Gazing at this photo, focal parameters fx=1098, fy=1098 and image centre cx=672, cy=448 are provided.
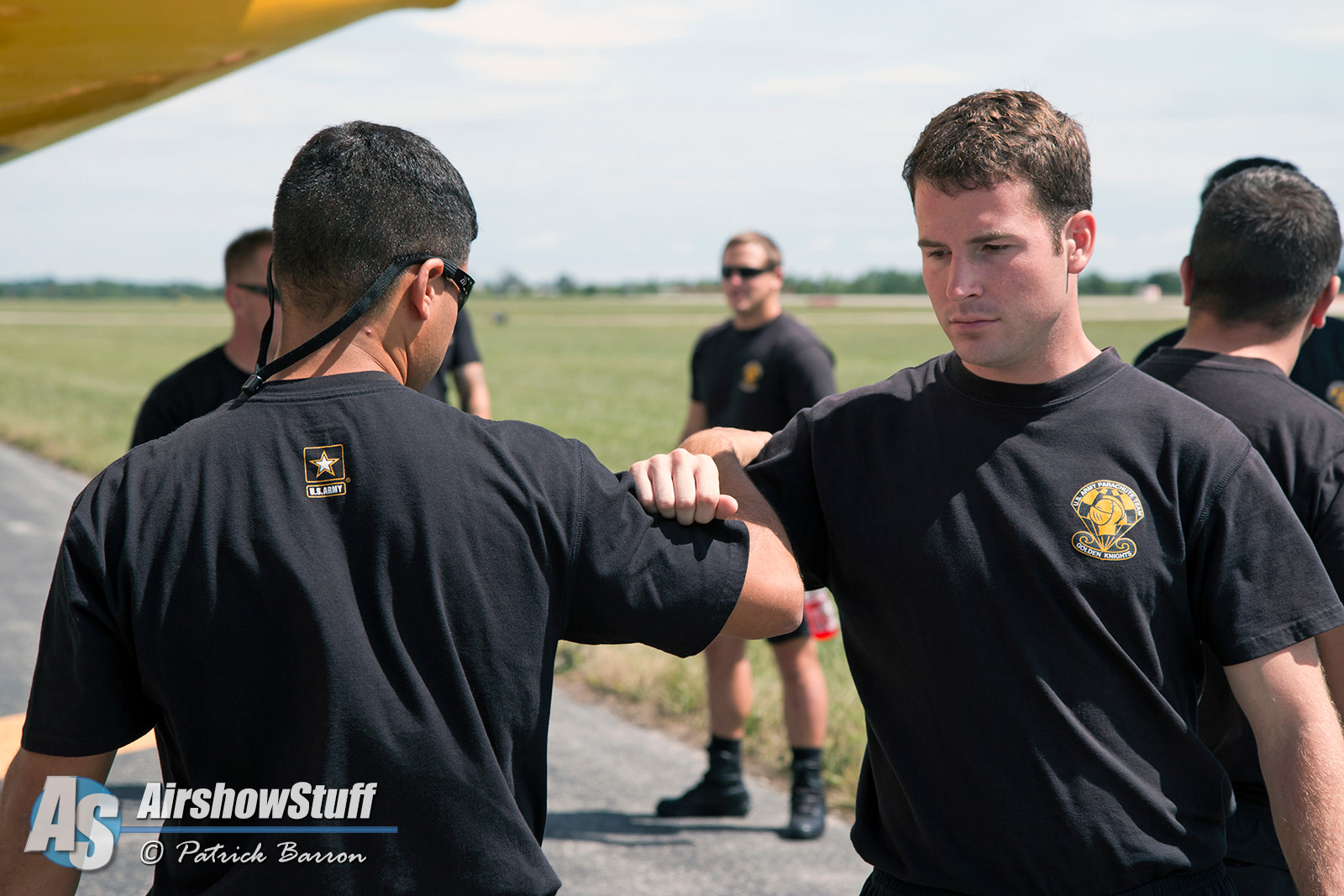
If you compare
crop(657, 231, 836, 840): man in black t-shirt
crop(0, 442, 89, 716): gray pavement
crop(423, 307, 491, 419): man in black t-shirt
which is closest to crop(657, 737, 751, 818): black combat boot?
crop(657, 231, 836, 840): man in black t-shirt

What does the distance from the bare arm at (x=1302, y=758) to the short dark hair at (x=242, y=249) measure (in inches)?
159

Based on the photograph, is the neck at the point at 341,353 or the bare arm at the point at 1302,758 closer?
the neck at the point at 341,353

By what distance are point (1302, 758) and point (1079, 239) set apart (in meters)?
1.05

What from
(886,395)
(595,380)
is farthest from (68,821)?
(595,380)

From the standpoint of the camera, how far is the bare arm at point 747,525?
2.02 meters

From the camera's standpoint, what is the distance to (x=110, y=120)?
4445 millimetres

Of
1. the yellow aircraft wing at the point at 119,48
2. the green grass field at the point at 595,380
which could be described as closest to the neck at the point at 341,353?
the yellow aircraft wing at the point at 119,48

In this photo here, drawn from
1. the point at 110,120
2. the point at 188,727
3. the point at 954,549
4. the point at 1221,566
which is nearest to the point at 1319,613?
the point at 1221,566

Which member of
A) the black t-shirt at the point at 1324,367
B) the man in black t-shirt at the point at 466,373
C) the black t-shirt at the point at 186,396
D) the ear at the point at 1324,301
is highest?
the ear at the point at 1324,301

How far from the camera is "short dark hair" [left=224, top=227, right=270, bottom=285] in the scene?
182 inches

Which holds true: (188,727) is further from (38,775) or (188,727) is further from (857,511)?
(857,511)

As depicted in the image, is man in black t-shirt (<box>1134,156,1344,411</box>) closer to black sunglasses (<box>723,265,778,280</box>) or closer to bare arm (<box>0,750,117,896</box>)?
black sunglasses (<box>723,265,778,280</box>)

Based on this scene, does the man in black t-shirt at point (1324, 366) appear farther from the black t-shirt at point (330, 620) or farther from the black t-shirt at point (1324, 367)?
the black t-shirt at point (330, 620)

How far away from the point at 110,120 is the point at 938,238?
12.2 feet
